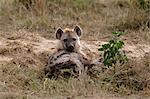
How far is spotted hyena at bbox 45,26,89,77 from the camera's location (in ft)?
23.7

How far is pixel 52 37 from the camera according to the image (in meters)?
9.35

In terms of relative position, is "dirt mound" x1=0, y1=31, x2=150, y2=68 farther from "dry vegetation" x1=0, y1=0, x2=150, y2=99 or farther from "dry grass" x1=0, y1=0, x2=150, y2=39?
"dry grass" x1=0, y1=0, x2=150, y2=39

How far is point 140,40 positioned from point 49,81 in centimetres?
263

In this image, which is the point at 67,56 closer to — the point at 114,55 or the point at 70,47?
the point at 70,47

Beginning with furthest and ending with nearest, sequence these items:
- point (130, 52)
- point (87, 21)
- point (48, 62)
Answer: point (87, 21)
point (130, 52)
point (48, 62)

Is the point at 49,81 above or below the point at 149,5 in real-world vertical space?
below

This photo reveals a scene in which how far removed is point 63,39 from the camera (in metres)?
7.90

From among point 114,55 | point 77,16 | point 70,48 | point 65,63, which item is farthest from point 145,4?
point 65,63

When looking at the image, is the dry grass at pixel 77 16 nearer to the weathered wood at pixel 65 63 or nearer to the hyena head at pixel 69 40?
the hyena head at pixel 69 40

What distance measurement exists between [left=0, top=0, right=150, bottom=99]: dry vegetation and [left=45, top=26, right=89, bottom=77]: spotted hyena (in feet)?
0.63

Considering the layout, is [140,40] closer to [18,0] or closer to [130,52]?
[130,52]

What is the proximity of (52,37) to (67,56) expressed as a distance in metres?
1.95

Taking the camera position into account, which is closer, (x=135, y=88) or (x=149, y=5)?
(x=135, y=88)

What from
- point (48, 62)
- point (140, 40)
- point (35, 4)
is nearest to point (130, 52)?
point (140, 40)
